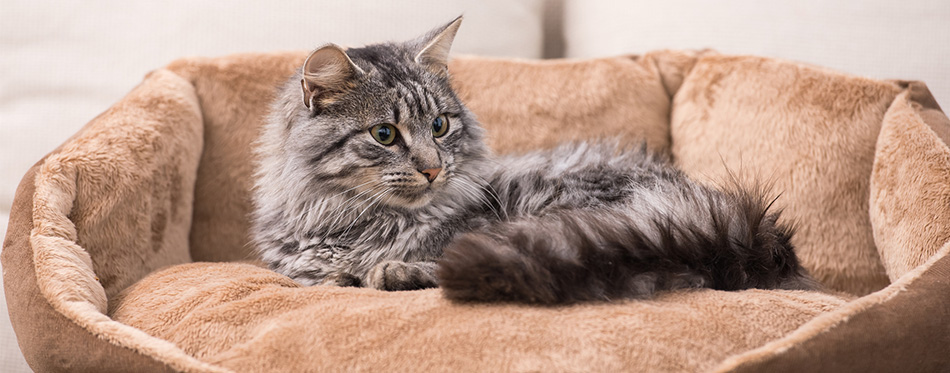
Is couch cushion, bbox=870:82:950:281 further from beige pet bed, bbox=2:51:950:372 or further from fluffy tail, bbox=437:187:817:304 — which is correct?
fluffy tail, bbox=437:187:817:304

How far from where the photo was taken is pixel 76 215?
159cm

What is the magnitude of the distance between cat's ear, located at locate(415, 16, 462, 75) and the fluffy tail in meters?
0.49

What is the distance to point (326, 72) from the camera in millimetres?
1437

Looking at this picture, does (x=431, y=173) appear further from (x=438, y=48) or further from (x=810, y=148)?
(x=810, y=148)

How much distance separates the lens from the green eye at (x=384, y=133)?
1449 millimetres

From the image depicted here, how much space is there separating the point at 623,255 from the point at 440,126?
1.77ft

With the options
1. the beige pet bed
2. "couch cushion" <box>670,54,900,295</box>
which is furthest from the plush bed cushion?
"couch cushion" <box>670,54,900,295</box>

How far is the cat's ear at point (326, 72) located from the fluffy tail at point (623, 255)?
17.4 inches

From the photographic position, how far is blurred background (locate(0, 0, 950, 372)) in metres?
2.24

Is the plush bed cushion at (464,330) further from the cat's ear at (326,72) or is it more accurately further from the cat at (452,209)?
the cat's ear at (326,72)

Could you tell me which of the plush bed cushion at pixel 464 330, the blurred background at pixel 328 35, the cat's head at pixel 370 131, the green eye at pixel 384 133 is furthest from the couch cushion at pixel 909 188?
the green eye at pixel 384 133

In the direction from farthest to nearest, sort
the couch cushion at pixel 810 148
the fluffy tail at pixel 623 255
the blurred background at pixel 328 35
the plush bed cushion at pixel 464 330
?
the blurred background at pixel 328 35
the couch cushion at pixel 810 148
the fluffy tail at pixel 623 255
the plush bed cushion at pixel 464 330

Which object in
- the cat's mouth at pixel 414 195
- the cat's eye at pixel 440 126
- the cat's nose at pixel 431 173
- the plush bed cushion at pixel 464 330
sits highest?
the cat's eye at pixel 440 126

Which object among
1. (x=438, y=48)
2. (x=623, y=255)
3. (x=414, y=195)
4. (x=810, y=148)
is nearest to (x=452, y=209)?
(x=414, y=195)
